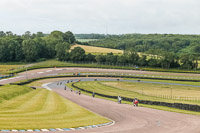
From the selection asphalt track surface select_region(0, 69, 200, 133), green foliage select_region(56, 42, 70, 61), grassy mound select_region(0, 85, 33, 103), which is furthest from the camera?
green foliage select_region(56, 42, 70, 61)

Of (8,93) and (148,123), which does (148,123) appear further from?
(8,93)

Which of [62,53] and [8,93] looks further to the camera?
[62,53]

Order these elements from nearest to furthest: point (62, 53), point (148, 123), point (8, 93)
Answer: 1. point (148, 123)
2. point (8, 93)
3. point (62, 53)

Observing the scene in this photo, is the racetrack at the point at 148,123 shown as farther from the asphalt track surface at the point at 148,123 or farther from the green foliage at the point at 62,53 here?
the green foliage at the point at 62,53

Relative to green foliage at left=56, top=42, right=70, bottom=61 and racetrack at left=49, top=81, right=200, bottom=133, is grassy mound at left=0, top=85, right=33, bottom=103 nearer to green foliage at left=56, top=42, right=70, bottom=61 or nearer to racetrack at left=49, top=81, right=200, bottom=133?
racetrack at left=49, top=81, right=200, bottom=133

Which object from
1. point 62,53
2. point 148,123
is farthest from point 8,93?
point 62,53

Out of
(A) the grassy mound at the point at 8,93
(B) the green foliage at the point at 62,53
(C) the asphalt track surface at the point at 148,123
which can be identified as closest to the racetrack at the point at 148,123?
(C) the asphalt track surface at the point at 148,123

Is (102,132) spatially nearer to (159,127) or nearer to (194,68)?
(159,127)

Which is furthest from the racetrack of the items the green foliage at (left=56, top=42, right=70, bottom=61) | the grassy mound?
the green foliage at (left=56, top=42, right=70, bottom=61)

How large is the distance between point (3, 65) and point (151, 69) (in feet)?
239

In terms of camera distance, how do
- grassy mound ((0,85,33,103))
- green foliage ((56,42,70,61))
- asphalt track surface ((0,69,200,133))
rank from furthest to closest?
green foliage ((56,42,70,61)) < grassy mound ((0,85,33,103)) < asphalt track surface ((0,69,200,133))

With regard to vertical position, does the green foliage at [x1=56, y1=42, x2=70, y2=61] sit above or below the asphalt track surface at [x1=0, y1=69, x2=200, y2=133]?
above

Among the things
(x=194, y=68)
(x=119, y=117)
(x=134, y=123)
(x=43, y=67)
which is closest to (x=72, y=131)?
(x=134, y=123)

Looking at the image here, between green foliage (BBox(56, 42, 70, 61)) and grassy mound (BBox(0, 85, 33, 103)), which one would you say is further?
green foliage (BBox(56, 42, 70, 61))
